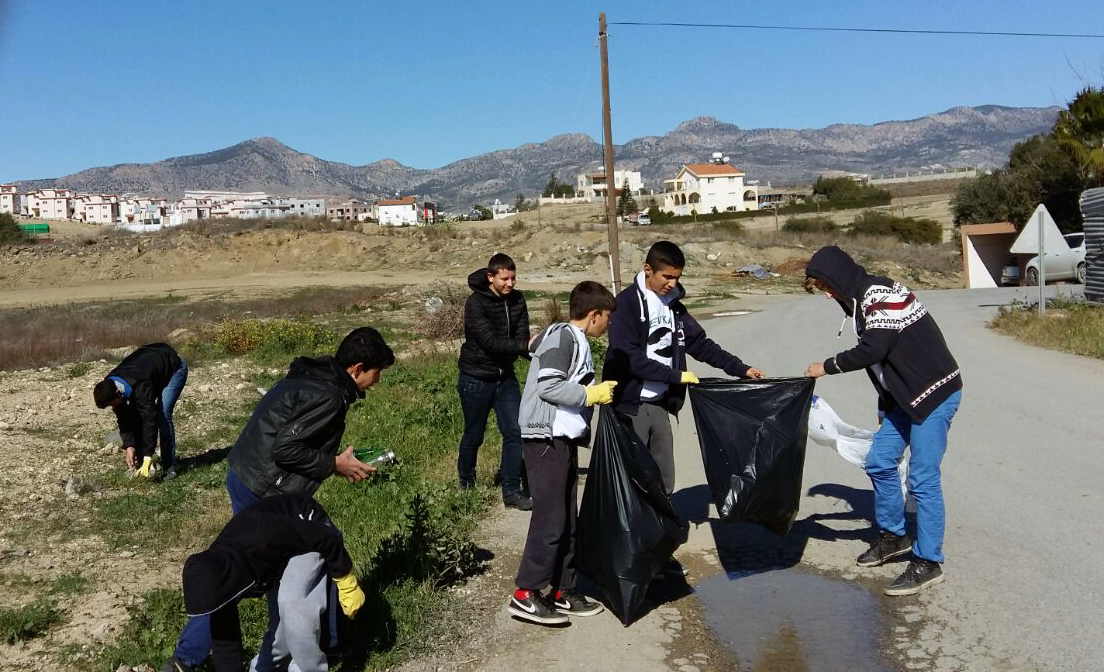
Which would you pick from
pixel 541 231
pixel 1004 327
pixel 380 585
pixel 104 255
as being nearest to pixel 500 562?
pixel 380 585

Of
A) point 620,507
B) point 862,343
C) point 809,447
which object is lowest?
point 809,447

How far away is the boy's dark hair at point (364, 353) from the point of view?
173 inches

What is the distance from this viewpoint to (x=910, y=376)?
17.4ft

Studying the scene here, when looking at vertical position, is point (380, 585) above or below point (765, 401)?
below

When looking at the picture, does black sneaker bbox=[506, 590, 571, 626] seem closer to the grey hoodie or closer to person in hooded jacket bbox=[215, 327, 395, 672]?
the grey hoodie

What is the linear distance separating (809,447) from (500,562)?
4.09 m

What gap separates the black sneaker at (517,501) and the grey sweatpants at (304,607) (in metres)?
3.47

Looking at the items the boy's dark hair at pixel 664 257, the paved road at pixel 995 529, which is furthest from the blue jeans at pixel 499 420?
the boy's dark hair at pixel 664 257

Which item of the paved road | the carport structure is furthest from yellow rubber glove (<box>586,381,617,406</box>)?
the carport structure

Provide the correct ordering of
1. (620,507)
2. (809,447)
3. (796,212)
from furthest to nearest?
(796,212)
(809,447)
(620,507)

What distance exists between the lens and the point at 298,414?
166 inches

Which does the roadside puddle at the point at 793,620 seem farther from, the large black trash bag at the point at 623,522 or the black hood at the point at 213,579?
the black hood at the point at 213,579

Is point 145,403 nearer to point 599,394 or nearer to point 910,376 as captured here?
point 599,394

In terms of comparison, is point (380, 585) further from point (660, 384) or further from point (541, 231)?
point (541, 231)
